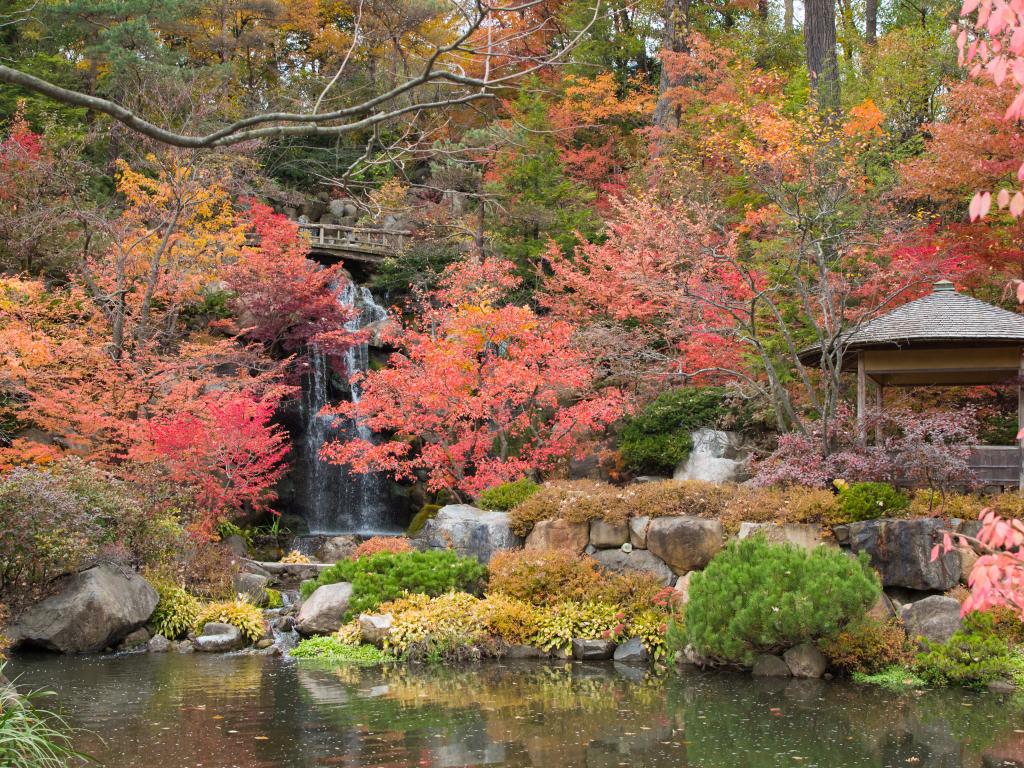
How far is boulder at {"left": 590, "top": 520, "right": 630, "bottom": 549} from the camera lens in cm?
1187

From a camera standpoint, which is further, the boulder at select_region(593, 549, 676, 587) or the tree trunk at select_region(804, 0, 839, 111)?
the tree trunk at select_region(804, 0, 839, 111)

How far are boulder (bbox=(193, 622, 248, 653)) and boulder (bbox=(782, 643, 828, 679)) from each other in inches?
258

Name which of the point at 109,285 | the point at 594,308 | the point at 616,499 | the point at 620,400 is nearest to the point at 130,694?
the point at 616,499

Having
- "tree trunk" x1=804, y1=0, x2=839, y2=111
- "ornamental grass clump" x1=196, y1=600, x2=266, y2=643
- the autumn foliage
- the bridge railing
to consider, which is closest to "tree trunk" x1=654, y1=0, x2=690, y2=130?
"tree trunk" x1=804, y1=0, x2=839, y2=111

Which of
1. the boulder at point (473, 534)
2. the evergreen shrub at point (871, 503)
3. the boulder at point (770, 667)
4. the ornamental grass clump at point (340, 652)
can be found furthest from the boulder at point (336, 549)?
the evergreen shrub at point (871, 503)

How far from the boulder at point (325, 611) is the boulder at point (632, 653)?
338cm

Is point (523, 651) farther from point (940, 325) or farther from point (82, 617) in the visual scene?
→ point (940, 325)

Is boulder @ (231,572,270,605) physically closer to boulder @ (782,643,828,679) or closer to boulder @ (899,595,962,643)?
boulder @ (782,643,828,679)

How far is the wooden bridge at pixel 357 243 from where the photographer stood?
24359 mm

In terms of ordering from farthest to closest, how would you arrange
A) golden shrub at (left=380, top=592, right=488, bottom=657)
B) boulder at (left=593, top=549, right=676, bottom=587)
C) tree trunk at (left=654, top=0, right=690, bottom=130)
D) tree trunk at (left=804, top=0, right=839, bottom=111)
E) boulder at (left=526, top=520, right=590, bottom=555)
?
tree trunk at (left=654, top=0, right=690, bottom=130)
tree trunk at (left=804, top=0, right=839, bottom=111)
boulder at (left=526, top=520, right=590, bottom=555)
boulder at (left=593, top=549, right=676, bottom=587)
golden shrub at (left=380, top=592, right=488, bottom=657)

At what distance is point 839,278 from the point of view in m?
14.0

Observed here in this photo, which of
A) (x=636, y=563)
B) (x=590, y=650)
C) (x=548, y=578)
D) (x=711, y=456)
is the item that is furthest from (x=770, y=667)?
(x=711, y=456)

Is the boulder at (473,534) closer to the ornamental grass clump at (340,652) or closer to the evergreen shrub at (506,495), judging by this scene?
the evergreen shrub at (506,495)

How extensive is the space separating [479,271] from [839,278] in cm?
684
